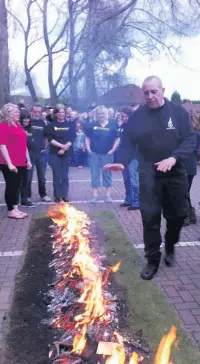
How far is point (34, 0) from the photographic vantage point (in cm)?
2138

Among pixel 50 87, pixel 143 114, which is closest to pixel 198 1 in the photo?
pixel 50 87

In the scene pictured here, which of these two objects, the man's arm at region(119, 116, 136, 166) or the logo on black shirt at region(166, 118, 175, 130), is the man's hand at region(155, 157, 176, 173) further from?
the man's arm at region(119, 116, 136, 166)

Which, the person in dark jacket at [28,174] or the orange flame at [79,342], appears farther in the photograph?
the person in dark jacket at [28,174]

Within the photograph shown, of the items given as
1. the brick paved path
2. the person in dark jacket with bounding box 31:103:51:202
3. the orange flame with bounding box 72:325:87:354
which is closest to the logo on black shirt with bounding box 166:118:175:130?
the brick paved path

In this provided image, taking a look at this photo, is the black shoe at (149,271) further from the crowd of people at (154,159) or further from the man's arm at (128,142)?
the man's arm at (128,142)

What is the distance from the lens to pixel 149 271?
427 centimetres

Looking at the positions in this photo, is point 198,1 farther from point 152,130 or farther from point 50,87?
point 152,130

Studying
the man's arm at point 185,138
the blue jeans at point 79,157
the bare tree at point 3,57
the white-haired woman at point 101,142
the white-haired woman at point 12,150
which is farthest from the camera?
the bare tree at point 3,57

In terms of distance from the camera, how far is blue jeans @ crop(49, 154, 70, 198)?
7758 millimetres

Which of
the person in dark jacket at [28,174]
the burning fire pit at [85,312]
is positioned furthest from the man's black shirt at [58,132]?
the burning fire pit at [85,312]

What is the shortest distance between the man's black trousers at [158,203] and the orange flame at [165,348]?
124cm

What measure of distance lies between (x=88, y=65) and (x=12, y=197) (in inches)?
711

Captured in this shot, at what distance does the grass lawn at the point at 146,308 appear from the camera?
296 cm

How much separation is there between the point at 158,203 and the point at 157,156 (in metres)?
0.54
